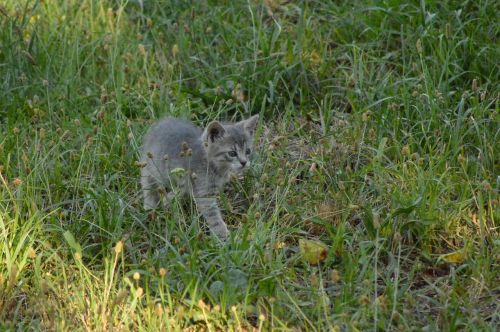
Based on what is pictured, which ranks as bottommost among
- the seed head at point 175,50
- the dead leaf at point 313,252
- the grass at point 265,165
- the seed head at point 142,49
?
the dead leaf at point 313,252

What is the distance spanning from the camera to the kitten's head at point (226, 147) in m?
6.54

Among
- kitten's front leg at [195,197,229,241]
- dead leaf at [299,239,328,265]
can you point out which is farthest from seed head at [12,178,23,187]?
dead leaf at [299,239,328,265]

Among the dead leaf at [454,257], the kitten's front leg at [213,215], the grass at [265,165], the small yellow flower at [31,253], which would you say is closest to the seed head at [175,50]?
the grass at [265,165]

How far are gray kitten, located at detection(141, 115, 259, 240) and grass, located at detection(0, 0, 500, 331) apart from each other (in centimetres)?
15

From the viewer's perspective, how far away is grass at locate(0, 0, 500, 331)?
523 cm

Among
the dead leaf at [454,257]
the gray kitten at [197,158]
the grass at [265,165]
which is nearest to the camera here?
the grass at [265,165]

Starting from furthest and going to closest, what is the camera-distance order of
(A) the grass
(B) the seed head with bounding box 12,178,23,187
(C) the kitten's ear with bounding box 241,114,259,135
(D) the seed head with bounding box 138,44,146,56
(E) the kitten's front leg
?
1. (D) the seed head with bounding box 138,44,146,56
2. (C) the kitten's ear with bounding box 241,114,259,135
3. (E) the kitten's front leg
4. (B) the seed head with bounding box 12,178,23,187
5. (A) the grass

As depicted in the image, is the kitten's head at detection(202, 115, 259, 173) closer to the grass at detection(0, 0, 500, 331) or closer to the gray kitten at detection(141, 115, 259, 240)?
the gray kitten at detection(141, 115, 259, 240)

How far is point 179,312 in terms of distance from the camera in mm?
4809

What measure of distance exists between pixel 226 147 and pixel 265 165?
0.32 meters

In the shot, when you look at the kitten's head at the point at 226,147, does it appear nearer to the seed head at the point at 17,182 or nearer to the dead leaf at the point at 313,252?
the dead leaf at the point at 313,252

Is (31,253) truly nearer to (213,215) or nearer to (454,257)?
(213,215)

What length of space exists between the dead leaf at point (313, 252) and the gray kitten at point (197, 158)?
0.92m

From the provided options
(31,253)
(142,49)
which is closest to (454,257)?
(31,253)
